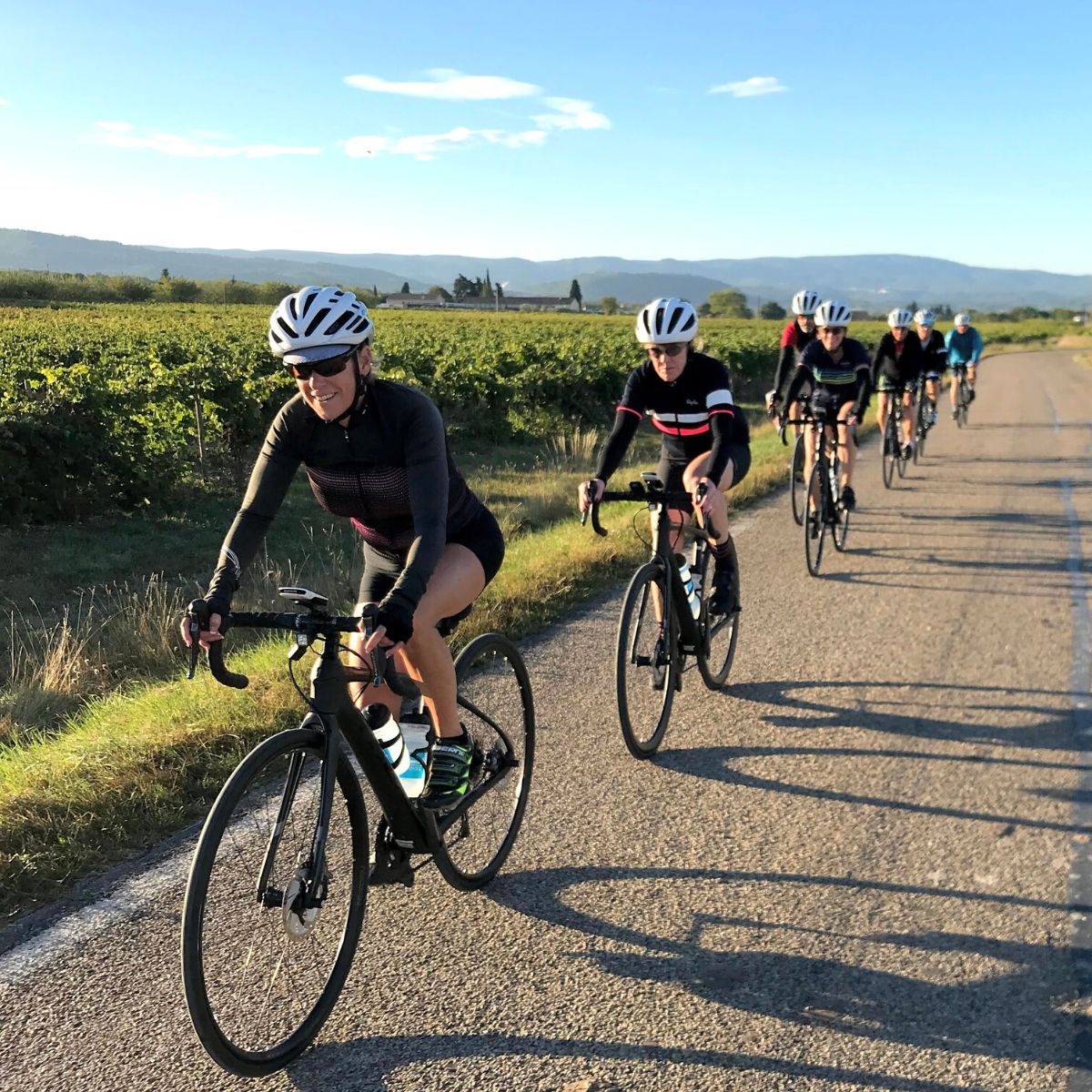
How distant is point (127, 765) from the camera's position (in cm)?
404

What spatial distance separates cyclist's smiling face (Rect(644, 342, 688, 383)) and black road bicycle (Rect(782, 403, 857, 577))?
323 centimetres

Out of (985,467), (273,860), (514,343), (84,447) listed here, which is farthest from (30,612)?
(514,343)

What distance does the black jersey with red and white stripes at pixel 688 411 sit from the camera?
510cm

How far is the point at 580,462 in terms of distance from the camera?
15.8 meters

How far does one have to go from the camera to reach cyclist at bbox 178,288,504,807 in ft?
9.32

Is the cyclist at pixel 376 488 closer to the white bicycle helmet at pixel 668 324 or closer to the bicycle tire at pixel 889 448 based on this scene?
the white bicycle helmet at pixel 668 324

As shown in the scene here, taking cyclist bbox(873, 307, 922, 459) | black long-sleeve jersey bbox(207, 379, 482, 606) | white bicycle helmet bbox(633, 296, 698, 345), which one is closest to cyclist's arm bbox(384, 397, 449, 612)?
black long-sleeve jersey bbox(207, 379, 482, 606)

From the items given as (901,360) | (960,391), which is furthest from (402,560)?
(960,391)

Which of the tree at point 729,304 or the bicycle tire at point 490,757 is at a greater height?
the tree at point 729,304

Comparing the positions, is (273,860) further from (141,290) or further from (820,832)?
(141,290)

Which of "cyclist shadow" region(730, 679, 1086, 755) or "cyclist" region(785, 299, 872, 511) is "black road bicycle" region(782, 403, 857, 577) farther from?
"cyclist shadow" region(730, 679, 1086, 755)

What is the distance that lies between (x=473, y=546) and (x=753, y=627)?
3.63m

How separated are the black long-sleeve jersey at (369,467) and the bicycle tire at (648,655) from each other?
1684mm


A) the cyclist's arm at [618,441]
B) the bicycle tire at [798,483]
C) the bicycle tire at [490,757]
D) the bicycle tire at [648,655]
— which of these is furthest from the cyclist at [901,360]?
the bicycle tire at [490,757]
